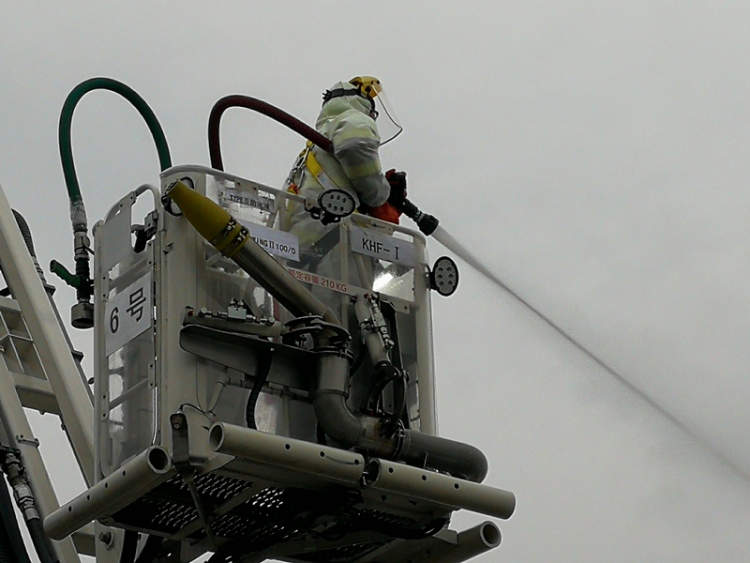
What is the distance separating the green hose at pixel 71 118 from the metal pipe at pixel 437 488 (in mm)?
2730

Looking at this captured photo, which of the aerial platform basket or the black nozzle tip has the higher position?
the black nozzle tip

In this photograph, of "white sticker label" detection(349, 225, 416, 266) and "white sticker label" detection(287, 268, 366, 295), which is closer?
"white sticker label" detection(287, 268, 366, 295)

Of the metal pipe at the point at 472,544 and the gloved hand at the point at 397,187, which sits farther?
the gloved hand at the point at 397,187

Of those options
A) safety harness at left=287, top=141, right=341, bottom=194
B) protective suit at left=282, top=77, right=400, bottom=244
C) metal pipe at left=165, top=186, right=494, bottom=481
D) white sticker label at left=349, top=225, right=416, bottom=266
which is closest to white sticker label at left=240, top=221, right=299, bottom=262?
metal pipe at left=165, top=186, right=494, bottom=481

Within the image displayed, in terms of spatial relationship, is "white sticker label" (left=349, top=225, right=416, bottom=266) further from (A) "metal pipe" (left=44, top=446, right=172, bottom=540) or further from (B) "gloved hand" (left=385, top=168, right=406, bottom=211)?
(A) "metal pipe" (left=44, top=446, right=172, bottom=540)

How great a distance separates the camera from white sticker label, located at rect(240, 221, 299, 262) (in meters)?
10.4

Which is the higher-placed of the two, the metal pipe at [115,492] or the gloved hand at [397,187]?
the gloved hand at [397,187]

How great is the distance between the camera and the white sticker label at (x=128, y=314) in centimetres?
1011

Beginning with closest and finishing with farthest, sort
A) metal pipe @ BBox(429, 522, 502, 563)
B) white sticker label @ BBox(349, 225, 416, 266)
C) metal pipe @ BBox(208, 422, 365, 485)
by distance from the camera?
metal pipe @ BBox(208, 422, 365, 485) < metal pipe @ BBox(429, 522, 502, 563) < white sticker label @ BBox(349, 225, 416, 266)

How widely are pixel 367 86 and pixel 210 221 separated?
2.84 m

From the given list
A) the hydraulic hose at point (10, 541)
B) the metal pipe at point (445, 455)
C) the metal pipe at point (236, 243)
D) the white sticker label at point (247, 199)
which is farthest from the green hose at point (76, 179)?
the metal pipe at point (445, 455)

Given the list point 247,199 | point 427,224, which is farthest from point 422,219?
point 247,199

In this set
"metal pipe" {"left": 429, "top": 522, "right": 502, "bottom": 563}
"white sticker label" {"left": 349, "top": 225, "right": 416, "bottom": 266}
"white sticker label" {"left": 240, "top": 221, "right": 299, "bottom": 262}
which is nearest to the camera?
"white sticker label" {"left": 240, "top": 221, "right": 299, "bottom": 262}

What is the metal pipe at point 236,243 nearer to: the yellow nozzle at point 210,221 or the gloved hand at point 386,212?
the yellow nozzle at point 210,221
